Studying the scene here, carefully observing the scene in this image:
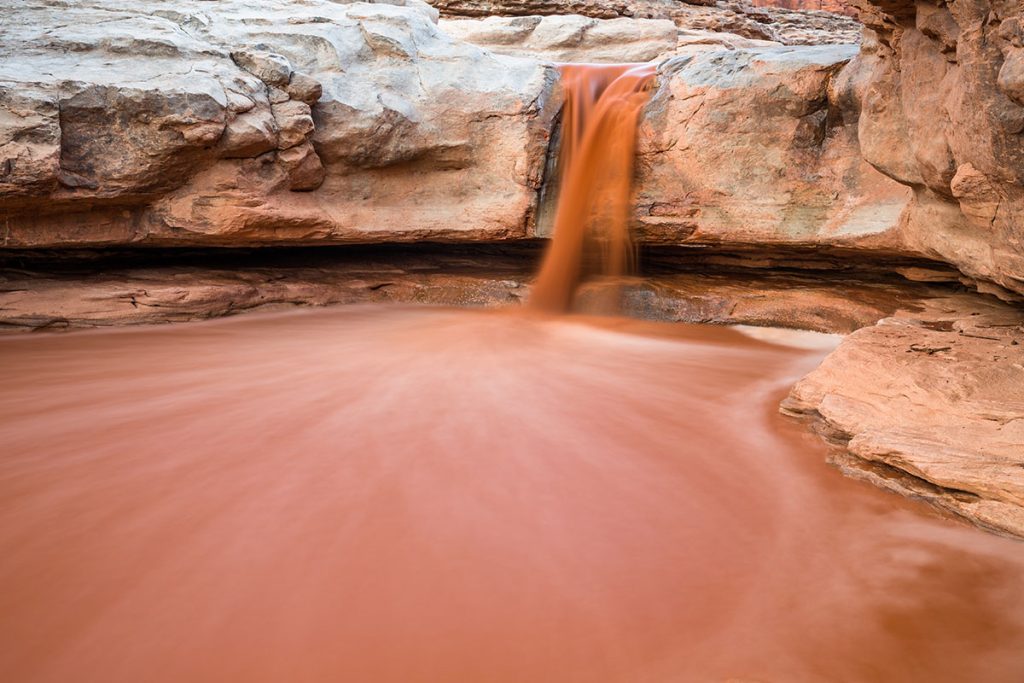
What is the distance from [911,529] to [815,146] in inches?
140

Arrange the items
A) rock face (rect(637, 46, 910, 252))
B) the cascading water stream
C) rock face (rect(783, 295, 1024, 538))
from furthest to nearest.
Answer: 1. the cascading water stream
2. rock face (rect(637, 46, 910, 252))
3. rock face (rect(783, 295, 1024, 538))

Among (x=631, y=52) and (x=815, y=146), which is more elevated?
(x=631, y=52)

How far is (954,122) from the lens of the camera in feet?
9.23

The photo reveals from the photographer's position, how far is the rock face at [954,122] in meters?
2.43

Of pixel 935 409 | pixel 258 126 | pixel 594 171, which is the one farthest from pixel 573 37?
pixel 935 409

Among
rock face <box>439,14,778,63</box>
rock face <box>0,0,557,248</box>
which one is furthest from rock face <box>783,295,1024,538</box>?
rock face <box>439,14,778,63</box>

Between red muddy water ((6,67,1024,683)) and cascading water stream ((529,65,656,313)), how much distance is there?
224cm

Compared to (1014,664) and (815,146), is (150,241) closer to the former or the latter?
(815,146)

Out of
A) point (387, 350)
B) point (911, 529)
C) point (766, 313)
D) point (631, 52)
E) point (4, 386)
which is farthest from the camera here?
point (631, 52)

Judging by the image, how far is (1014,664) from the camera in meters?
1.52

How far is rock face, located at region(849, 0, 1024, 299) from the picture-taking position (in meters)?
2.43

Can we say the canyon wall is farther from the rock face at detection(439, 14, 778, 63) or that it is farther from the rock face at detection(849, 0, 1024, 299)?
the rock face at detection(439, 14, 778, 63)

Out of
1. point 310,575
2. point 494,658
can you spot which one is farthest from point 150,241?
point 494,658

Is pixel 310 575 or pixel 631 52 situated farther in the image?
pixel 631 52
